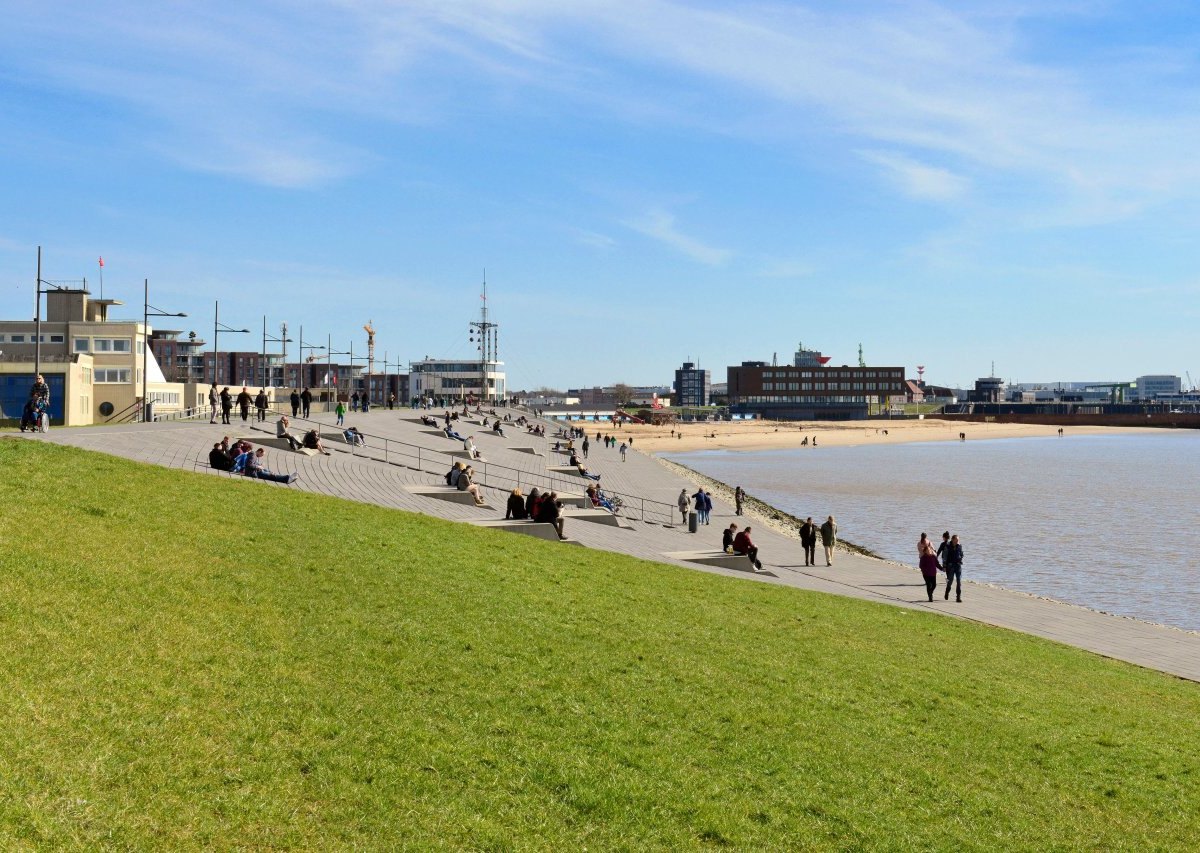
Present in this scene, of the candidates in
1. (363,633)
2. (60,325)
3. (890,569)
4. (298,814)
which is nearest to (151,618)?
(363,633)

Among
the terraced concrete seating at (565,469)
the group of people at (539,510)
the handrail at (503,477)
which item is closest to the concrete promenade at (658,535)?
the handrail at (503,477)

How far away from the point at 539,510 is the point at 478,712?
15904 mm

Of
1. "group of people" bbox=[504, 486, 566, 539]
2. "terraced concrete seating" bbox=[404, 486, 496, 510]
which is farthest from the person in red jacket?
"terraced concrete seating" bbox=[404, 486, 496, 510]

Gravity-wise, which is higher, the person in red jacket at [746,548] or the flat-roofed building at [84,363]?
the flat-roofed building at [84,363]

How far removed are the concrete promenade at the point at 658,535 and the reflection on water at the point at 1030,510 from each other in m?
4.46

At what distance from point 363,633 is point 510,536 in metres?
10.4

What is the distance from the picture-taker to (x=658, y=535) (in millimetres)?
33594

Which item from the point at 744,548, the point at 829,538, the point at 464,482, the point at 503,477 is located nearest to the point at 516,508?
the point at 464,482

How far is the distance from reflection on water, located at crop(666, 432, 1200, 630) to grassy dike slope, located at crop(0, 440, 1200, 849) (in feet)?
54.0

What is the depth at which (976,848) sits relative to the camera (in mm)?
9531

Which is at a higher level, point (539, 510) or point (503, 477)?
point (539, 510)

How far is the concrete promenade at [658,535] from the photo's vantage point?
75.3 ft

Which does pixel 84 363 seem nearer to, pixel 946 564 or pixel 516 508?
pixel 516 508

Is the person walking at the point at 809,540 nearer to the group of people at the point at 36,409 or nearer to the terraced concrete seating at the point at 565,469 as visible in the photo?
the group of people at the point at 36,409
